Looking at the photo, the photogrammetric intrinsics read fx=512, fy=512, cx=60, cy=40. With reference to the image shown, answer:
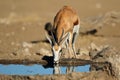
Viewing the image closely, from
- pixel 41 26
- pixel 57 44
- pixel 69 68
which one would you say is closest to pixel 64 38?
pixel 57 44

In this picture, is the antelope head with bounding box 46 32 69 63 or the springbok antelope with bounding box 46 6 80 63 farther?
the springbok antelope with bounding box 46 6 80 63

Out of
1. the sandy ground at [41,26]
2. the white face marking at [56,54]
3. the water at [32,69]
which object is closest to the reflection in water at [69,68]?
the water at [32,69]

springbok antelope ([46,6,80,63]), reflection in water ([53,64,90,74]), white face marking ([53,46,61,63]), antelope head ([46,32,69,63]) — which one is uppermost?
springbok antelope ([46,6,80,63])

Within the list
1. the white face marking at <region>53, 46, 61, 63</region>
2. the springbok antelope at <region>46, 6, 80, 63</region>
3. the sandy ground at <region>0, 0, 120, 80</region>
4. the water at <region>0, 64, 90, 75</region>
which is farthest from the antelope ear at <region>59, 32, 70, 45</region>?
the water at <region>0, 64, 90, 75</region>

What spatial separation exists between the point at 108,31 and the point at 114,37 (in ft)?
2.21

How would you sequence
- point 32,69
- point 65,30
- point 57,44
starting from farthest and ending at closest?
point 65,30, point 57,44, point 32,69

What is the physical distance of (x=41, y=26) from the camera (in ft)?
53.5

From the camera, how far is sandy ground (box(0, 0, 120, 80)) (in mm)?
13070

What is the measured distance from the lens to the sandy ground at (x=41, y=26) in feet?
42.9

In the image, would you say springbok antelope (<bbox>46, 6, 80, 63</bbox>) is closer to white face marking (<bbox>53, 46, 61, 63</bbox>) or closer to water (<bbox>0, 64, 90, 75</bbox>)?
white face marking (<bbox>53, 46, 61, 63</bbox>)

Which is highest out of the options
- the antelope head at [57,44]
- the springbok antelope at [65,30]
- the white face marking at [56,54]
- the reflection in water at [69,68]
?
the springbok antelope at [65,30]

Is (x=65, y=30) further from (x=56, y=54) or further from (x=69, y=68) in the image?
(x=69, y=68)

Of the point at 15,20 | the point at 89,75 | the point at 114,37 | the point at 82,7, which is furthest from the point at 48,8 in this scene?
the point at 89,75

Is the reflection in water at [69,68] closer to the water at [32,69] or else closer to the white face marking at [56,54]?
the water at [32,69]
